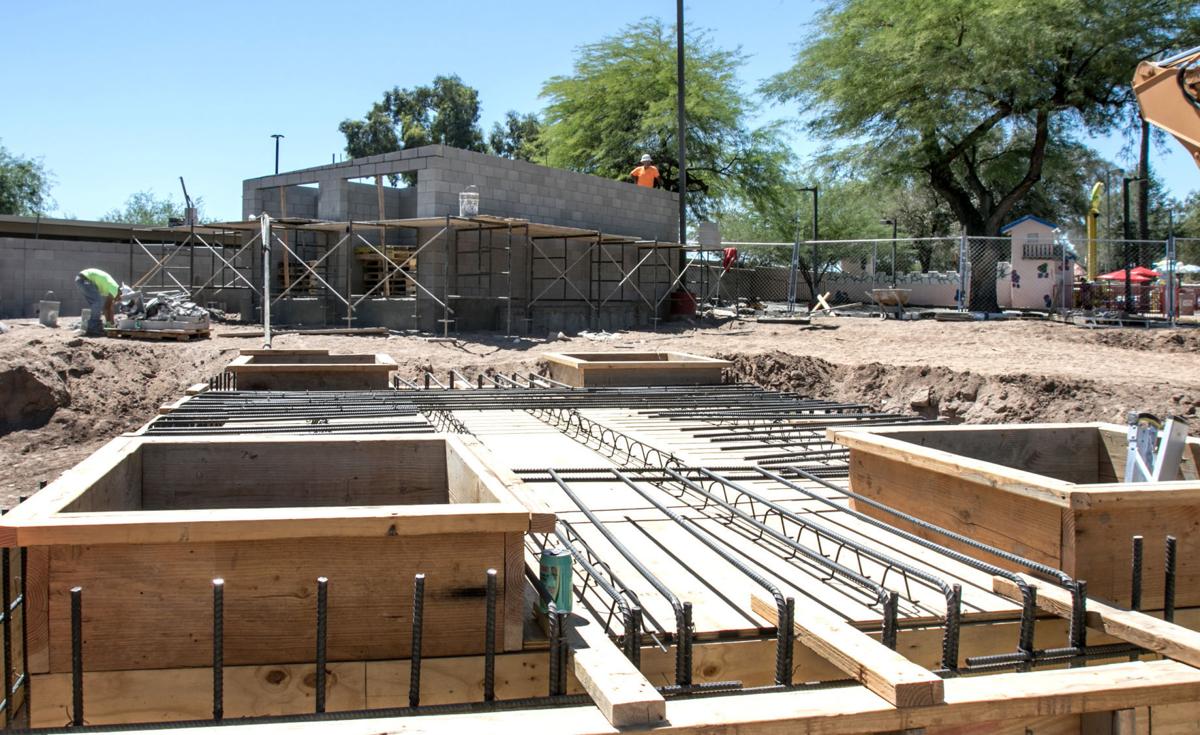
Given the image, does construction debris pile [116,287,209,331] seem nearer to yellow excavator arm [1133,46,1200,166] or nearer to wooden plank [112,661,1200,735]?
yellow excavator arm [1133,46,1200,166]

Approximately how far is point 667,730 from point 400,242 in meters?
22.4

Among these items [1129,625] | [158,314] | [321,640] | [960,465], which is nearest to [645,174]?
[158,314]

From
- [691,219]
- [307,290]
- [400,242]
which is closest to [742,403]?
[400,242]

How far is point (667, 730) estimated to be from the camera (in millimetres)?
2479

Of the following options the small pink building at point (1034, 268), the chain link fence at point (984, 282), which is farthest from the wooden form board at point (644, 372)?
the small pink building at point (1034, 268)

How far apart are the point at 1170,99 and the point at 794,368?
634cm

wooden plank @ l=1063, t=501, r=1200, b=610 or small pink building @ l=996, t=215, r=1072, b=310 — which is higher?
small pink building @ l=996, t=215, r=1072, b=310

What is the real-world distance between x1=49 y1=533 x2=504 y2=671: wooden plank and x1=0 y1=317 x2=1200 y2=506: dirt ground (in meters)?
9.28

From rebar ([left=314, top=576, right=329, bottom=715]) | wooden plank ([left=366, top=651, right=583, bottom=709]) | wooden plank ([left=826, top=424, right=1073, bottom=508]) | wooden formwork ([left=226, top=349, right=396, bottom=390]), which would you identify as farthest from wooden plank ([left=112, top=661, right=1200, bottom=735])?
wooden formwork ([left=226, top=349, right=396, bottom=390])

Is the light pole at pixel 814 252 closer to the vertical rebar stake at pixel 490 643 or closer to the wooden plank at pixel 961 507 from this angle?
the wooden plank at pixel 961 507

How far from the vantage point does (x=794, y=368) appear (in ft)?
51.8

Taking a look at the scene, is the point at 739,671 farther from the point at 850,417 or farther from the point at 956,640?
the point at 850,417

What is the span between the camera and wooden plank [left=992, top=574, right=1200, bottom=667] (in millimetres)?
3256

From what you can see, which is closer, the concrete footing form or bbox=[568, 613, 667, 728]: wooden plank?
bbox=[568, 613, 667, 728]: wooden plank
